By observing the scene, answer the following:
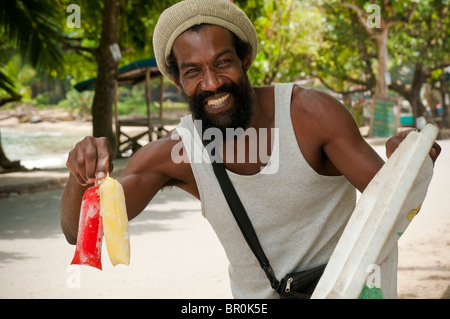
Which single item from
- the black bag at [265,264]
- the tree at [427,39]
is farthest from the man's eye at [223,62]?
the tree at [427,39]

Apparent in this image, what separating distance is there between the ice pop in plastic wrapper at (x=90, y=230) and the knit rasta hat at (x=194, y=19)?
2.53 ft

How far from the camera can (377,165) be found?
1988 mm

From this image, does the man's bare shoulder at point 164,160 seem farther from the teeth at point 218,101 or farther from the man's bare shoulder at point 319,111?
the man's bare shoulder at point 319,111

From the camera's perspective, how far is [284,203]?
2.13 m

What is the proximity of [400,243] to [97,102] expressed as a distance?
29.2ft

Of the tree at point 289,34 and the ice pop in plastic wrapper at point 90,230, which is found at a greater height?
the tree at point 289,34

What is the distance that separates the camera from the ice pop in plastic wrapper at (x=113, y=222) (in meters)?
1.72

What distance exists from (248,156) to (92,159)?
607 millimetres

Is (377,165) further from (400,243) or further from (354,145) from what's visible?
(400,243)

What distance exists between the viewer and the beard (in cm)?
222

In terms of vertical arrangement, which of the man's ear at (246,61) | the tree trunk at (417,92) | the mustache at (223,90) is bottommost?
the tree trunk at (417,92)

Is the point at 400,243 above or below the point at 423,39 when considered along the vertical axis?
below

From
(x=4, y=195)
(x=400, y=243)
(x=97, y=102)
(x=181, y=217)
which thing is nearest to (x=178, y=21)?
(x=400, y=243)

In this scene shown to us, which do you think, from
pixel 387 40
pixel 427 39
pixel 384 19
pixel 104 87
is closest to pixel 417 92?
pixel 427 39
